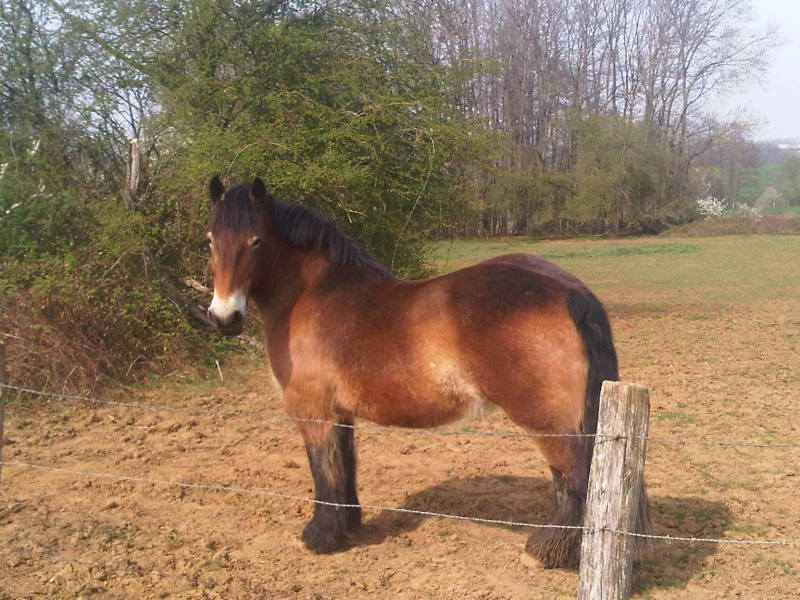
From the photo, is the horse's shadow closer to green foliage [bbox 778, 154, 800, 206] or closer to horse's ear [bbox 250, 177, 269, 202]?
horse's ear [bbox 250, 177, 269, 202]

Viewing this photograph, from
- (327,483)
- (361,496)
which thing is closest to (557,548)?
(327,483)

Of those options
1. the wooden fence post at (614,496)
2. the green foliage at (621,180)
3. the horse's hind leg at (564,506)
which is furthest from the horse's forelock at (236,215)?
the green foliage at (621,180)

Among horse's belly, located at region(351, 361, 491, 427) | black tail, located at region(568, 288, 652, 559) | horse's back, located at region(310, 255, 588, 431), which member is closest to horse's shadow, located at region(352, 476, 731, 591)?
black tail, located at region(568, 288, 652, 559)

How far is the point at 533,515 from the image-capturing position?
14.9 feet

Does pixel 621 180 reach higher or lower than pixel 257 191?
higher

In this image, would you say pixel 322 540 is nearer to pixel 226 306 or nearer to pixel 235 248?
pixel 226 306

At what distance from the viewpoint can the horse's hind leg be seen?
10.6 ft

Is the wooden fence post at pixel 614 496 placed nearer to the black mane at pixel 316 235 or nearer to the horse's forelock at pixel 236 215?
the black mane at pixel 316 235

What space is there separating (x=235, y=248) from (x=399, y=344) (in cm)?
103

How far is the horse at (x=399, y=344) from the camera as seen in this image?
10.8ft

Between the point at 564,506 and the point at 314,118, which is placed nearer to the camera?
the point at 564,506

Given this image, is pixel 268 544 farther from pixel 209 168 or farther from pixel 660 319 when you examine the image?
pixel 660 319

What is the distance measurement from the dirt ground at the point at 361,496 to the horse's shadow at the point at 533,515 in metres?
0.01

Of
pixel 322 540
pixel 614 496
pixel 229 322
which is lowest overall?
pixel 322 540
